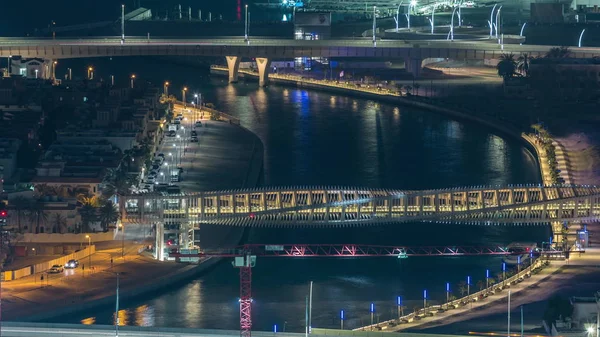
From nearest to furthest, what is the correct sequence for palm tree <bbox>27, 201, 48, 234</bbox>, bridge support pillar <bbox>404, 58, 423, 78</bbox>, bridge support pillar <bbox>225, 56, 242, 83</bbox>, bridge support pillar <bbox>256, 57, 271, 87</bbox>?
palm tree <bbox>27, 201, 48, 234</bbox>, bridge support pillar <bbox>256, 57, 271, 87</bbox>, bridge support pillar <bbox>225, 56, 242, 83</bbox>, bridge support pillar <bbox>404, 58, 423, 78</bbox>

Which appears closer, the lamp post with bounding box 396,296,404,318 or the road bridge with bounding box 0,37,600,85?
the lamp post with bounding box 396,296,404,318

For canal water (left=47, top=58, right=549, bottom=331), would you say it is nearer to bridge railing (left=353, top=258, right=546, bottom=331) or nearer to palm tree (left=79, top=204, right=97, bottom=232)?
bridge railing (left=353, top=258, right=546, bottom=331)

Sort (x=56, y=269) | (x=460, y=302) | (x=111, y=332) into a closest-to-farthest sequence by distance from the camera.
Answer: (x=111, y=332) → (x=460, y=302) → (x=56, y=269)

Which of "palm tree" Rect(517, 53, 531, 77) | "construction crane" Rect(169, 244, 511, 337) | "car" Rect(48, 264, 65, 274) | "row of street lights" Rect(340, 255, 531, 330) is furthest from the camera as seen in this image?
"palm tree" Rect(517, 53, 531, 77)

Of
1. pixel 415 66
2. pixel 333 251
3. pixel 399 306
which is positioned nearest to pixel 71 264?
pixel 333 251

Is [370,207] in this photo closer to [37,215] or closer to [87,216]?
[87,216]

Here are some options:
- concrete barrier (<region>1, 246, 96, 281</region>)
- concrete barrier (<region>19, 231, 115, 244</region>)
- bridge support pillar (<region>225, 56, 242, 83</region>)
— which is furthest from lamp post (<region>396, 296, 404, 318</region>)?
bridge support pillar (<region>225, 56, 242, 83</region>)

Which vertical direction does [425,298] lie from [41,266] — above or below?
below
